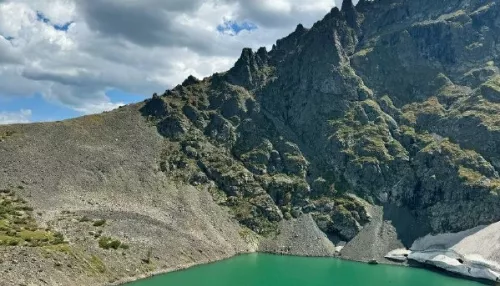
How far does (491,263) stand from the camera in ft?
436

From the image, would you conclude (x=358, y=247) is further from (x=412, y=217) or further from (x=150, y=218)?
(x=150, y=218)

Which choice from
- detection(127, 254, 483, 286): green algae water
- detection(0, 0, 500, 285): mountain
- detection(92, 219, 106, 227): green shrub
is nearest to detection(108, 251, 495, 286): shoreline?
detection(0, 0, 500, 285): mountain

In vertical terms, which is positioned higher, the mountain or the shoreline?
the mountain

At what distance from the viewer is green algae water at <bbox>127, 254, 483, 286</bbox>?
11605cm

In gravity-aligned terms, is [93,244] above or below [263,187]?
below

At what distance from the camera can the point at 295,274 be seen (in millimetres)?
129250

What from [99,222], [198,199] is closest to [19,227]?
[99,222]

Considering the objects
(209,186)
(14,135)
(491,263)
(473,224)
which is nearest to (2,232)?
(14,135)

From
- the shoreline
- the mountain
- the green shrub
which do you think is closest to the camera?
the shoreline

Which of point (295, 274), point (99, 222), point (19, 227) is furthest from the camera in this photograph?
point (295, 274)

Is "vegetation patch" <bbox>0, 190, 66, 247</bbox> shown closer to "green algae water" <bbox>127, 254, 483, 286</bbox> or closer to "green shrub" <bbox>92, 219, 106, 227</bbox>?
"green shrub" <bbox>92, 219, 106, 227</bbox>

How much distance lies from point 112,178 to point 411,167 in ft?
362

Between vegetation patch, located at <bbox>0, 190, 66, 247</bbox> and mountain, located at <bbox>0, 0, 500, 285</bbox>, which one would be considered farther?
mountain, located at <bbox>0, 0, 500, 285</bbox>

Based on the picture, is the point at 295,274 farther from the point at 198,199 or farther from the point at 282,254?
the point at 198,199
